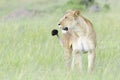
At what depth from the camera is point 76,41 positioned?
298 inches

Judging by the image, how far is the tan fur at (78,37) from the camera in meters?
7.42

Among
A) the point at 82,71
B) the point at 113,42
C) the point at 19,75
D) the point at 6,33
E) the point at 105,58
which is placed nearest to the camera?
the point at 19,75

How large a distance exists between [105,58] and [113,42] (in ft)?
4.70

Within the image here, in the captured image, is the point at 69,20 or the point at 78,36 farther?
the point at 78,36

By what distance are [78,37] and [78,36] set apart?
15mm

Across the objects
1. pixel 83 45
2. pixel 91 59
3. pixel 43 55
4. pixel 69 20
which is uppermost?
pixel 69 20

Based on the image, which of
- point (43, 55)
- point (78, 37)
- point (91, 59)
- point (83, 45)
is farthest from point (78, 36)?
point (43, 55)

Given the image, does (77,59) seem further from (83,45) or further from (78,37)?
(78,37)

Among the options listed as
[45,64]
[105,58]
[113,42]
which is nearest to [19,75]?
[45,64]

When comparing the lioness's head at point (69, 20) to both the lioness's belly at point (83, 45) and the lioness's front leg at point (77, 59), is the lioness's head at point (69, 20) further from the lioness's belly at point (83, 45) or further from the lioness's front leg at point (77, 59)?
the lioness's front leg at point (77, 59)

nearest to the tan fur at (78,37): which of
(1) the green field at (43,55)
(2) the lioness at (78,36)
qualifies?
(2) the lioness at (78,36)

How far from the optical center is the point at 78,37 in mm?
7617

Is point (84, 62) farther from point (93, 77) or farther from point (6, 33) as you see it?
point (6, 33)

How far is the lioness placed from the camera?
7.42m
